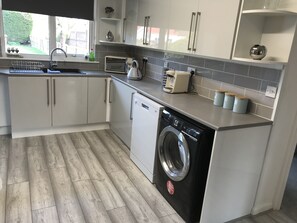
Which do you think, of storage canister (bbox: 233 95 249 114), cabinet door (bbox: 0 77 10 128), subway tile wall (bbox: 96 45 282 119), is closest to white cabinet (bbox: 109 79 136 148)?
subway tile wall (bbox: 96 45 282 119)

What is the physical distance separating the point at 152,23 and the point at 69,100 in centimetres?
152

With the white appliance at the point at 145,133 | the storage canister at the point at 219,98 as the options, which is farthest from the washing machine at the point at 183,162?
the storage canister at the point at 219,98

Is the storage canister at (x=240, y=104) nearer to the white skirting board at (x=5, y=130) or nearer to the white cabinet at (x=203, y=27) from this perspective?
the white cabinet at (x=203, y=27)

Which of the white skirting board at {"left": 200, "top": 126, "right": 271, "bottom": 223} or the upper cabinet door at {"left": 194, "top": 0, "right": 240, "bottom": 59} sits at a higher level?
the upper cabinet door at {"left": 194, "top": 0, "right": 240, "bottom": 59}

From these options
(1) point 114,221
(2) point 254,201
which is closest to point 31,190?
(1) point 114,221

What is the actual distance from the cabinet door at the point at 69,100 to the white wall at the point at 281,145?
2.45 m

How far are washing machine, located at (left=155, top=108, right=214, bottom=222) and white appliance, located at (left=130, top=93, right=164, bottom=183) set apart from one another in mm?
107

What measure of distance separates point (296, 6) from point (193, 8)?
0.84 m

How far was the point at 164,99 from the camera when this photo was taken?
94.0 inches

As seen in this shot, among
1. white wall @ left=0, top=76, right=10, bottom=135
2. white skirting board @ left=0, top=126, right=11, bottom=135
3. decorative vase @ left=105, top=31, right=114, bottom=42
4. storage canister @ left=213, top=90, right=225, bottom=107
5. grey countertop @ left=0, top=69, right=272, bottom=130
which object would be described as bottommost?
white skirting board @ left=0, top=126, right=11, bottom=135

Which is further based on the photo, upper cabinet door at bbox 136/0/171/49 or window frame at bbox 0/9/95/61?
window frame at bbox 0/9/95/61

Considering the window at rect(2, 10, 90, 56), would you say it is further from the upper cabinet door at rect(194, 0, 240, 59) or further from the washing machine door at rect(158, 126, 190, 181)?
the washing machine door at rect(158, 126, 190, 181)

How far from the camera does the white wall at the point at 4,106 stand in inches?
124

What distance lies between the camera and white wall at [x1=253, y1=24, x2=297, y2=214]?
6.16ft
